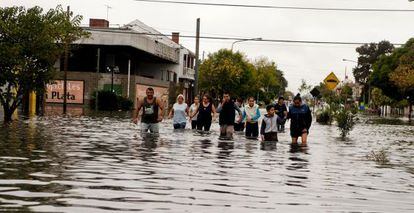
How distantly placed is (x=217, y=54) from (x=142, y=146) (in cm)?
6740

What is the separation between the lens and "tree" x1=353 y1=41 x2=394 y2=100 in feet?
456

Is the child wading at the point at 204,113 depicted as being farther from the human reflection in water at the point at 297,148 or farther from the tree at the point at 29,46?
the tree at the point at 29,46

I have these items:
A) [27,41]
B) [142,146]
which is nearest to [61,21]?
[27,41]

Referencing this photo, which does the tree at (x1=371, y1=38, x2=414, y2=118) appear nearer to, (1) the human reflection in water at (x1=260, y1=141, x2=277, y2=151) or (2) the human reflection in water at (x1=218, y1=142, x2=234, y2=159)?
(1) the human reflection in water at (x1=260, y1=141, x2=277, y2=151)

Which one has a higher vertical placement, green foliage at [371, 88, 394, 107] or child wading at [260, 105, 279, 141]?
green foliage at [371, 88, 394, 107]

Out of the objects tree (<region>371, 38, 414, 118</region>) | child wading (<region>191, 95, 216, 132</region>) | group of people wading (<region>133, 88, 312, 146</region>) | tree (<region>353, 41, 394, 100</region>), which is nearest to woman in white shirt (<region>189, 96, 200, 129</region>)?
group of people wading (<region>133, 88, 312, 146</region>)

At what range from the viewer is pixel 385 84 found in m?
79.7

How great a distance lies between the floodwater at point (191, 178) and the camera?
8.02 metres

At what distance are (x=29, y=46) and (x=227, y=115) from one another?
945cm

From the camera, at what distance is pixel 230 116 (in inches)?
838

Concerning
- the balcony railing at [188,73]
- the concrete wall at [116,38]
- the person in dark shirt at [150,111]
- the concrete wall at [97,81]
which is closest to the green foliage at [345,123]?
the person in dark shirt at [150,111]

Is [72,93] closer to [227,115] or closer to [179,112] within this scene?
Result: [179,112]

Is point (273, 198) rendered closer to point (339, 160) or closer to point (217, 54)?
point (339, 160)

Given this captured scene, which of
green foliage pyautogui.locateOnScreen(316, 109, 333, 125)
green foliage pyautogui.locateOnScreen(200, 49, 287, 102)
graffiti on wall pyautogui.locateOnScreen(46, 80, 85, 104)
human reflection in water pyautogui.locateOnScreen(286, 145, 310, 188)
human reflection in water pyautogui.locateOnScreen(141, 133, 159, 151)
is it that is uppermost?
green foliage pyautogui.locateOnScreen(200, 49, 287, 102)
